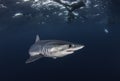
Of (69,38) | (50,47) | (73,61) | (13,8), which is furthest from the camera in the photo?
(73,61)

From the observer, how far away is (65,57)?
57.9 m

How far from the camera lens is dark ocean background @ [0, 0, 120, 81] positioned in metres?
37.9

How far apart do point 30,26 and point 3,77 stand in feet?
63.1

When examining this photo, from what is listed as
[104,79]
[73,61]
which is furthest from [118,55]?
[104,79]

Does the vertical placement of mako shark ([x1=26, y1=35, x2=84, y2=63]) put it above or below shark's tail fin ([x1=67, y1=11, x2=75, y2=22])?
above

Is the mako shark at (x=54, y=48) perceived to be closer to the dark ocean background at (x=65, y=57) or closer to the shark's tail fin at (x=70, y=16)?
the shark's tail fin at (x=70, y=16)

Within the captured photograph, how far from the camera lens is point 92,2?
27250 mm

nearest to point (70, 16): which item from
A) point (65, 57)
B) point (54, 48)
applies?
point (65, 57)

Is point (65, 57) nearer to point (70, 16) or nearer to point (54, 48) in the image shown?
point (70, 16)

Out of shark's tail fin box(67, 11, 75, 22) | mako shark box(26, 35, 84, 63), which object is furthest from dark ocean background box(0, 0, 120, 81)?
mako shark box(26, 35, 84, 63)

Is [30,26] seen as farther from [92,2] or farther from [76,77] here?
[76,77]

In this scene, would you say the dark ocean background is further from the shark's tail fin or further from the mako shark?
the mako shark

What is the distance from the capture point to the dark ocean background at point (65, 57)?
3791 cm

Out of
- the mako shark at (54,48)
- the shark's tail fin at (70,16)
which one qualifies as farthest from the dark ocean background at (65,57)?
the mako shark at (54,48)
